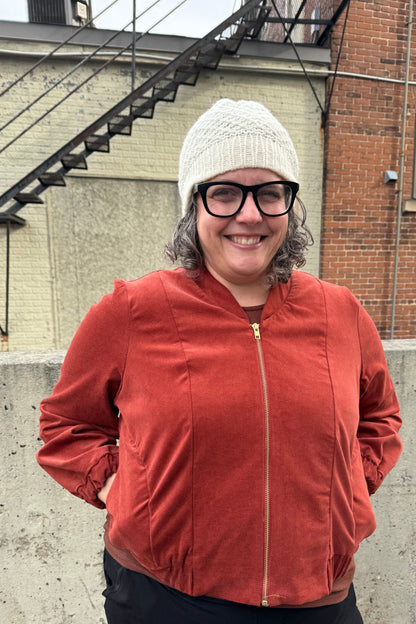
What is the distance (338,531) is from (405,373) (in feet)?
3.11

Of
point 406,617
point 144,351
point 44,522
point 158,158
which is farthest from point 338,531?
point 158,158

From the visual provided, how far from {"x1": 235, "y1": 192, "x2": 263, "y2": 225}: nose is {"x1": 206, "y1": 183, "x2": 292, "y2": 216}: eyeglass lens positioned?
0.6 inches

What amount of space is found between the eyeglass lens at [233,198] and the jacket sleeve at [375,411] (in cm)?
44

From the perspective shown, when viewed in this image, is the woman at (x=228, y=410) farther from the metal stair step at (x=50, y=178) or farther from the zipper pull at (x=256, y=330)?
the metal stair step at (x=50, y=178)

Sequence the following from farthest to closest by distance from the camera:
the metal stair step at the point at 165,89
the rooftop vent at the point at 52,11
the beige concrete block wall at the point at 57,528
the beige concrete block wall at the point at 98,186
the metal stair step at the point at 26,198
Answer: the rooftop vent at the point at 52,11, the beige concrete block wall at the point at 98,186, the metal stair step at the point at 165,89, the metal stair step at the point at 26,198, the beige concrete block wall at the point at 57,528

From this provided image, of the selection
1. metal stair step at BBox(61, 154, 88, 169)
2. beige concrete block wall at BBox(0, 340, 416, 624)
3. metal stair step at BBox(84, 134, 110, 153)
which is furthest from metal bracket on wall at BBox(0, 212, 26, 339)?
beige concrete block wall at BBox(0, 340, 416, 624)

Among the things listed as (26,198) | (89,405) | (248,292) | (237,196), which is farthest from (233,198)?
(26,198)

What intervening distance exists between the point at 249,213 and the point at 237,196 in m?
0.07

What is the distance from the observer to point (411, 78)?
636 cm

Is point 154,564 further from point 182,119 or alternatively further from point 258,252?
point 182,119

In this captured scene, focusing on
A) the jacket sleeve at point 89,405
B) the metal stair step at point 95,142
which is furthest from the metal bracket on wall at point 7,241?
the jacket sleeve at point 89,405

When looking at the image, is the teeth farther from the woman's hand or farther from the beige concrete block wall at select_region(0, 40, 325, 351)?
the beige concrete block wall at select_region(0, 40, 325, 351)

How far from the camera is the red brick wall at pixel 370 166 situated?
616cm

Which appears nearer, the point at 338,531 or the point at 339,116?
the point at 338,531
